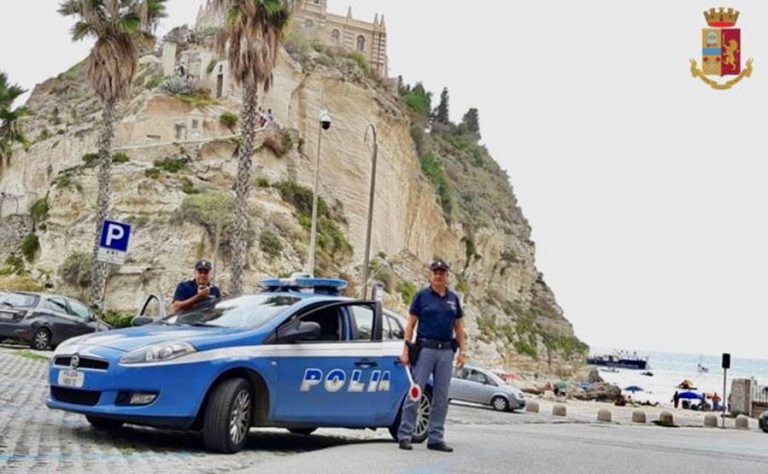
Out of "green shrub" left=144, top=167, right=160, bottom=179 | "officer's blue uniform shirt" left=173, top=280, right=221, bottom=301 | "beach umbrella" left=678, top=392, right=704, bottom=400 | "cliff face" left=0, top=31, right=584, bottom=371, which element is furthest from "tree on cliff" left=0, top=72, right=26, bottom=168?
"beach umbrella" left=678, top=392, right=704, bottom=400

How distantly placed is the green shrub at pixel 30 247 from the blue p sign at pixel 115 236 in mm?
39235

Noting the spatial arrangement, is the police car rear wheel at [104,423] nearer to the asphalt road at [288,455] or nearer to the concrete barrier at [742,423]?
the asphalt road at [288,455]

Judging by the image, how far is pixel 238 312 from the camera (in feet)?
32.1

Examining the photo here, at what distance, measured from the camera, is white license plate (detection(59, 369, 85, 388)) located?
8.73 m

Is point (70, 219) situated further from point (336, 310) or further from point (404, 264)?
point (336, 310)

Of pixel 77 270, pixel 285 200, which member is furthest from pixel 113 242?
pixel 285 200

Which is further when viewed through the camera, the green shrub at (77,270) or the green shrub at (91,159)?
the green shrub at (91,159)

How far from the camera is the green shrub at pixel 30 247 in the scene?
176ft

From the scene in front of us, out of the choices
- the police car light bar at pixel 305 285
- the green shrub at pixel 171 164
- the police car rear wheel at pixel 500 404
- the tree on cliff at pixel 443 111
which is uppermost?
the tree on cliff at pixel 443 111

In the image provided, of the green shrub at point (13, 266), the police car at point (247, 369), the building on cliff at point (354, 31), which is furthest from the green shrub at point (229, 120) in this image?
the police car at point (247, 369)

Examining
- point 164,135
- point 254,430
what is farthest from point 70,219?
point 254,430

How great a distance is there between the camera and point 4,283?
47.5m

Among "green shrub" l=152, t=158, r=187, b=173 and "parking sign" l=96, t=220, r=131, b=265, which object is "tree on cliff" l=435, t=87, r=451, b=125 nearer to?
"green shrub" l=152, t=158, r=187, b=173

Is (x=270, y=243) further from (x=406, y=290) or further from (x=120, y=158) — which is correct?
(x=406, y=290)
